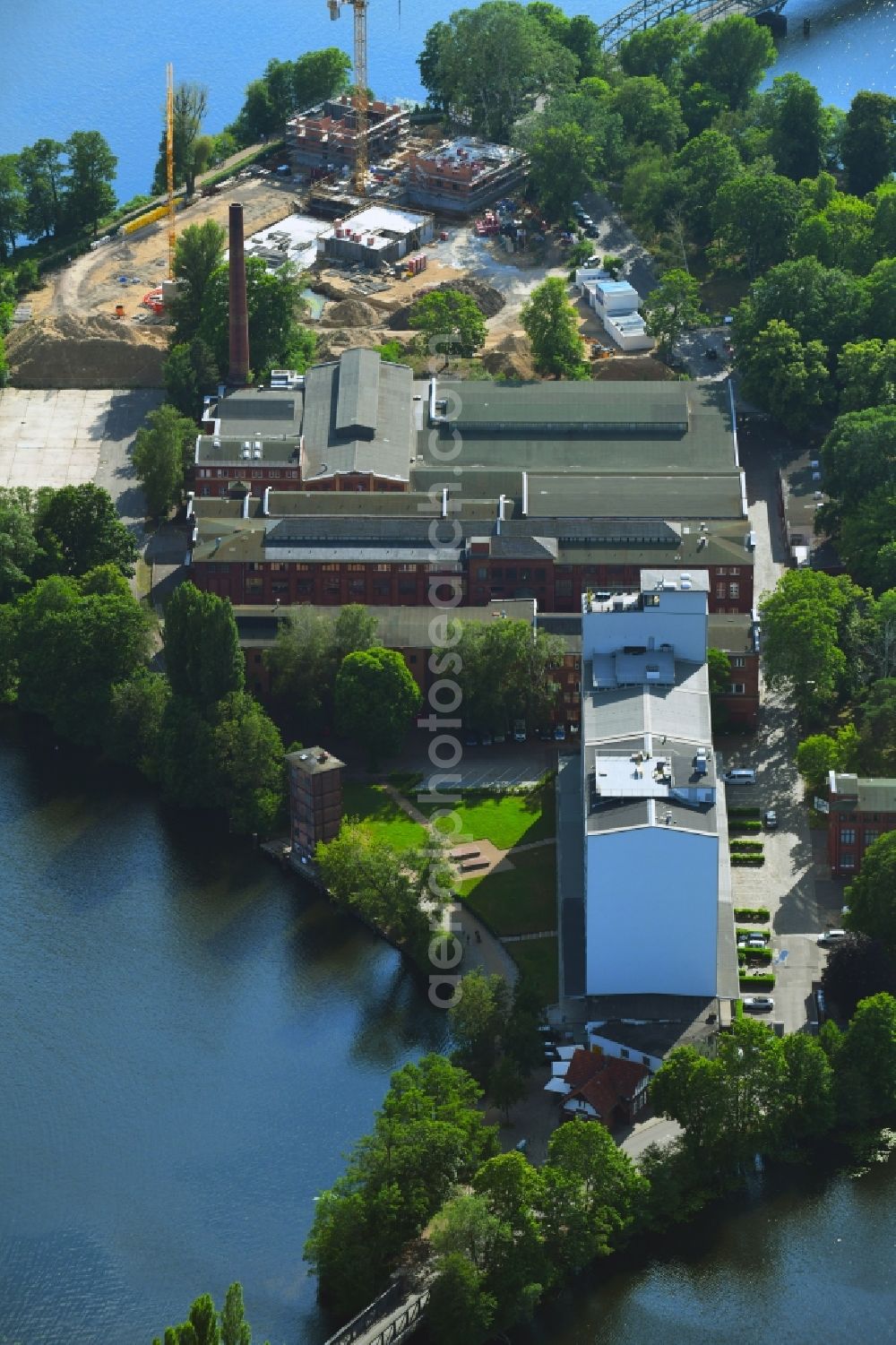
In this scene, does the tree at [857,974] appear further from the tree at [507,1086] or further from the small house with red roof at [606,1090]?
the tree at [507,1086]

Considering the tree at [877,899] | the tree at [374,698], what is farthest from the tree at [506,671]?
the tree at [877,899]

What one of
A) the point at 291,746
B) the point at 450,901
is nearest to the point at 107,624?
the point at 291,746

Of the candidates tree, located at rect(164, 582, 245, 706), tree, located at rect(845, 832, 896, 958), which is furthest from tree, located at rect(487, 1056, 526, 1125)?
tree, located at rect(164, 582, 245, 706)

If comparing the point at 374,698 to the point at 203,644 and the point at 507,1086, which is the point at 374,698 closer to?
the point at 203,644

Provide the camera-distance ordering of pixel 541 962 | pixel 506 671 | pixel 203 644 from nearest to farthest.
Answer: pixel 541 962 → pixel 203 644 → pixel 506 671

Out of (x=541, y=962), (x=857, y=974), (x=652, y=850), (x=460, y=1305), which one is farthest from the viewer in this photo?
(x=541, y=962)

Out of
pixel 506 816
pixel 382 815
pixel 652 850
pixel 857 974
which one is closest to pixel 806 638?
pixel 506 816
